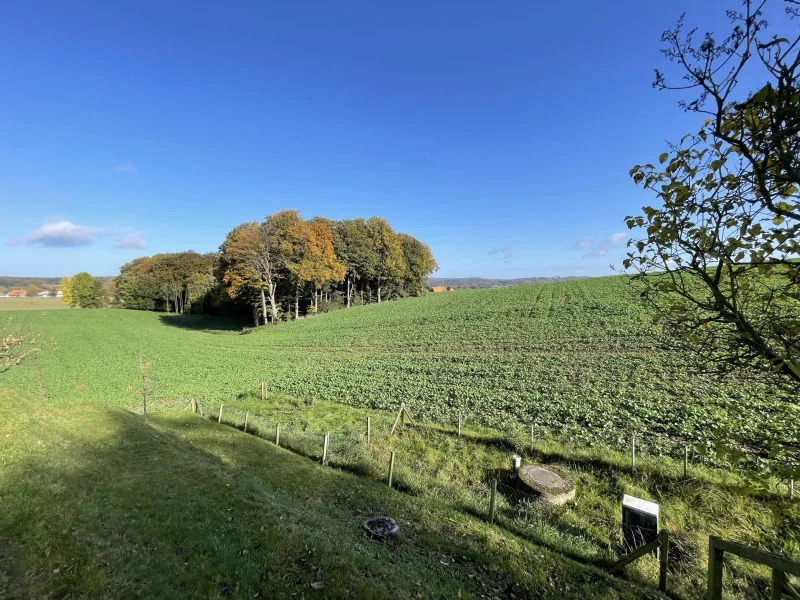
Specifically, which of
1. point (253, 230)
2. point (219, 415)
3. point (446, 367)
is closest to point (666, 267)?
point (219, 415)

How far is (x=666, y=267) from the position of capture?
13.0ft

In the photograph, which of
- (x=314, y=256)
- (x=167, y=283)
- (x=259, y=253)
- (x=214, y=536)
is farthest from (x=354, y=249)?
(x=214, y=536)

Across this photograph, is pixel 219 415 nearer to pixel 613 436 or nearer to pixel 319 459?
pixel 319 459

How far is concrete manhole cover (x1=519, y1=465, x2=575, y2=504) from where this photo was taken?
32.1ft

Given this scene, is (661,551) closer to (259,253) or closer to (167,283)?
(259,253)

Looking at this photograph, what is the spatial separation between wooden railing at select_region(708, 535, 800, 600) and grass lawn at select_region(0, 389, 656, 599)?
1829mm

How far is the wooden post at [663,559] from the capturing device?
6.24 metres

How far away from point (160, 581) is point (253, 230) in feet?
170

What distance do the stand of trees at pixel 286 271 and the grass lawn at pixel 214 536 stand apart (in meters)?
44.4

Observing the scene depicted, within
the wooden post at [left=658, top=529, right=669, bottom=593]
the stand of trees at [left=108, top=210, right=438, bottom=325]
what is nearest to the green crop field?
the wooden post at [left=658, top=529, right=669, bottom=593]

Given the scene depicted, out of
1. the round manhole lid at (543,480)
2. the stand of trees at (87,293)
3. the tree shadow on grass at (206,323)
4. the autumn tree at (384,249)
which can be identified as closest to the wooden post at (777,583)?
the round manhole lid at (543,480)

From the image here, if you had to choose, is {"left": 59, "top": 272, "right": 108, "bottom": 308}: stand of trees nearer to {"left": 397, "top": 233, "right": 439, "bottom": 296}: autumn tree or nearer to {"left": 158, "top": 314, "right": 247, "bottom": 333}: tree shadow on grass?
{"left": 158, "top": 314, "right": 247, "bottom": 333}: tree shadow on grass

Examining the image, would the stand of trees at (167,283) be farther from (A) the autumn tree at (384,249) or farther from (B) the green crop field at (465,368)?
(A) the autumn tree at (384,249)

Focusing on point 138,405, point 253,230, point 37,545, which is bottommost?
point 138,405
